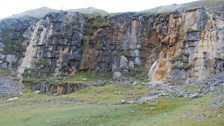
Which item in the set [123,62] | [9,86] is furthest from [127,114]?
[123,62]

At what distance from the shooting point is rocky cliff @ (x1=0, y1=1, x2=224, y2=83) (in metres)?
88.1

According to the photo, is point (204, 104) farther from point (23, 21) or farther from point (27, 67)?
point (23, 21)

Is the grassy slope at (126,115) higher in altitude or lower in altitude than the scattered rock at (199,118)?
lower

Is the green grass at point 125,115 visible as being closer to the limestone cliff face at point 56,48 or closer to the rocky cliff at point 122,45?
the rocky cliff at point 122,45

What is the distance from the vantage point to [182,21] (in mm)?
97000

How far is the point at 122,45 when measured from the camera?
107 meters

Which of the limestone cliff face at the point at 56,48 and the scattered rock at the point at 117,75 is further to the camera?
the limestone cliff face at the point at 56,48

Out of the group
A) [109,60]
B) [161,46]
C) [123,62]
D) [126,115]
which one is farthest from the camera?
[109,60]

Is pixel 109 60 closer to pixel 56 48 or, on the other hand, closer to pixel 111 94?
pixel 56 48

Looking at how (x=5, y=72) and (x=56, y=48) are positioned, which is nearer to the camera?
(x=56, y=48)

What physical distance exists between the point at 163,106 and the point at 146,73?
4796 centimetres

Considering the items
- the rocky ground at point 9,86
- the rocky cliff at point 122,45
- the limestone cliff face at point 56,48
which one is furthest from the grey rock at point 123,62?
the rocky ground at point 9,86

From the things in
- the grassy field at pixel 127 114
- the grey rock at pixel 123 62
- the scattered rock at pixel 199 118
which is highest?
the scattered rock at pixel 199 118

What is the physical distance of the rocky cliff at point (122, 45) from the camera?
88.1m
